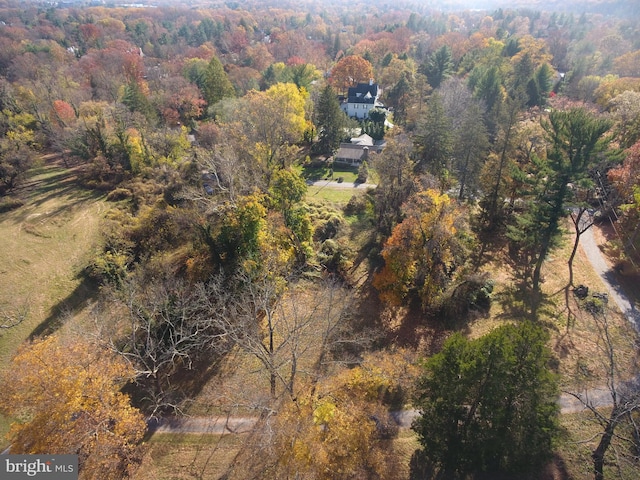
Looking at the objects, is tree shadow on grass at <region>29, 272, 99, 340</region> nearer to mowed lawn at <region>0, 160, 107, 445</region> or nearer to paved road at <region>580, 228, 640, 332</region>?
mowed lawn at <region>0, 160, 107, 445</region>

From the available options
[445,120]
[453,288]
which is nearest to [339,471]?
[453,288]

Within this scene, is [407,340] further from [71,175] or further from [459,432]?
[71,175]

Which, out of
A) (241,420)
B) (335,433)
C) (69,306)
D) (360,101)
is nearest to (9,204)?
(69,306)

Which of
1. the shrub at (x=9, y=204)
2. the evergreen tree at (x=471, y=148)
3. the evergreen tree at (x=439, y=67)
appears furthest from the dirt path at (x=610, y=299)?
the evergreen tree at (x=439, y=67)

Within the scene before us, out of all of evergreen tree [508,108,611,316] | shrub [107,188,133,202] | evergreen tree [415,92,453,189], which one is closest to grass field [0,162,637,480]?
shrub [107,188,133,202]

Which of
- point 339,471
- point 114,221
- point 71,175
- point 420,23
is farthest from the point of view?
point 420,23

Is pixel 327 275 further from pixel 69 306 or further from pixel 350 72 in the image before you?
pixel 350 72
